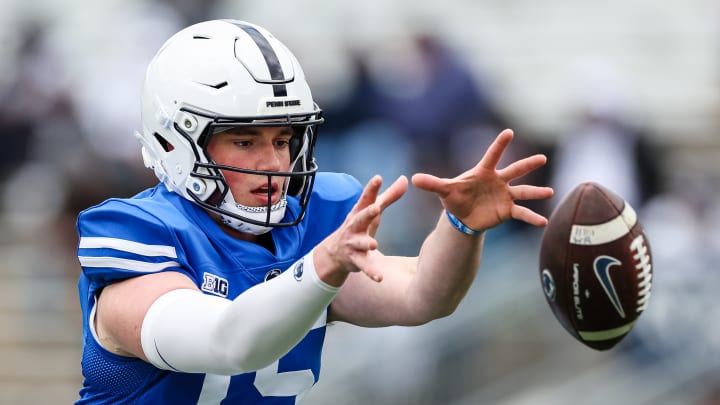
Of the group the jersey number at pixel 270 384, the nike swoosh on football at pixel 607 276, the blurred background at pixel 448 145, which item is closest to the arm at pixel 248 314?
the jersey number at pixel 270 384

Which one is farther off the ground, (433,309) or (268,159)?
(268,159)

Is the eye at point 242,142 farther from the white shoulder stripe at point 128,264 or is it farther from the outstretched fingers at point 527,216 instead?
the outstretched fingers at point 527,216

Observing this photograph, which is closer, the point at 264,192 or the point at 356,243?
the point at 356,243

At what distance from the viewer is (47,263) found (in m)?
7.71

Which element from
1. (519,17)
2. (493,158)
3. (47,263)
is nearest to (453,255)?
(493,158)

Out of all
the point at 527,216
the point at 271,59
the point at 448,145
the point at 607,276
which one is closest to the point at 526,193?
the point at 527,216

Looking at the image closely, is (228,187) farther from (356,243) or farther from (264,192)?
(356,243)

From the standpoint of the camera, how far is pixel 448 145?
693 cm

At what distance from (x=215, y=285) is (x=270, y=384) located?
325 millimetres

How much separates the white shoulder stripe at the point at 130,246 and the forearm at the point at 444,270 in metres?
0.64

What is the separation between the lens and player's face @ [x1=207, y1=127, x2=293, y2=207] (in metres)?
3.16

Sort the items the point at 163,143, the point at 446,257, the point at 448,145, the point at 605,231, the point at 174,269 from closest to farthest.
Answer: the point at 174,269, the point at 446,257, the point at 605,231, the point at 163,143, the point at 448,145

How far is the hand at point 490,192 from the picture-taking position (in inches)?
114

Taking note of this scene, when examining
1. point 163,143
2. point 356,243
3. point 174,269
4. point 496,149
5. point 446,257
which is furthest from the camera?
point 163,143
